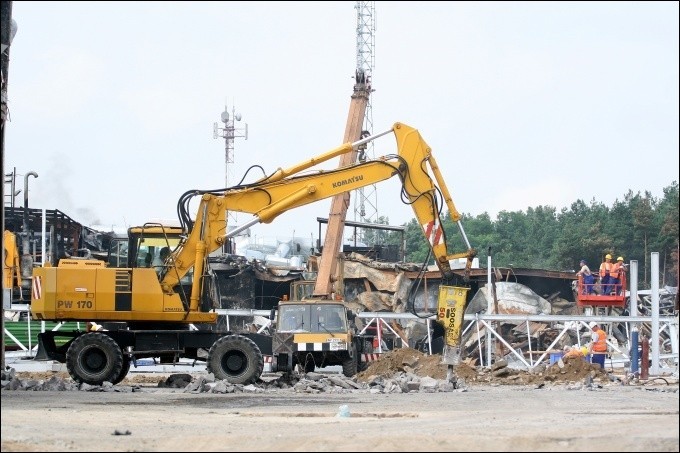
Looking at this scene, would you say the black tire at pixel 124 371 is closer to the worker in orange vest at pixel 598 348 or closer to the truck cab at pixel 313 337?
the truck cab at pixel 313 337

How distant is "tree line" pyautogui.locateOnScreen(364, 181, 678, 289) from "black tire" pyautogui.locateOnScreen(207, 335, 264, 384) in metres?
34.5

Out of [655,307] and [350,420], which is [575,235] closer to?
[655,307]

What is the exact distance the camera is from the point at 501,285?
52219 millimetres

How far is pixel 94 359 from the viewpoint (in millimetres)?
28031

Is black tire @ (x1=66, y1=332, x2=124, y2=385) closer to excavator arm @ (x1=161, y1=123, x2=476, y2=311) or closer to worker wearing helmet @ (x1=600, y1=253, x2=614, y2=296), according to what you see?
excavator arm @ (x1=161, y1=123, x2=476, y2=311)

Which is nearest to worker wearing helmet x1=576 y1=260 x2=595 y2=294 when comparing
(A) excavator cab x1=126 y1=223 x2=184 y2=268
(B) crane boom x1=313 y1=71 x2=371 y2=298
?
(B) crane boom x1=313 y1=71 x2=371 y2=298

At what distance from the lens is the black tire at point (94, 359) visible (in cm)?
2766

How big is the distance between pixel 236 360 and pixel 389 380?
3833 millimetres

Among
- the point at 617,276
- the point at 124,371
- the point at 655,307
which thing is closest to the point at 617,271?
the point at 617,276

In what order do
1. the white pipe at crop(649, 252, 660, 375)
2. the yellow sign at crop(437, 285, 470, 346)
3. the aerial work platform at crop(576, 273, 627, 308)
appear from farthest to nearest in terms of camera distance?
the aerial work platform at crop(576, 273, 627, 308) < the white pipe at crop(649, 252, 660, 375) < the yellow sign at crop(437, 285, 470, 346)

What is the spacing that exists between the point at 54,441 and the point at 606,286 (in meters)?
29.2

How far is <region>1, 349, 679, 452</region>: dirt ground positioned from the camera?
45.1 feet

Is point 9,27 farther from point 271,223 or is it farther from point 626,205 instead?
point 626,205

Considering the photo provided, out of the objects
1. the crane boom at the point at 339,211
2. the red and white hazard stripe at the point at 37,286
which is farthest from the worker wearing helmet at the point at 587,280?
the red and white hazard stripe at the point at 37,286
